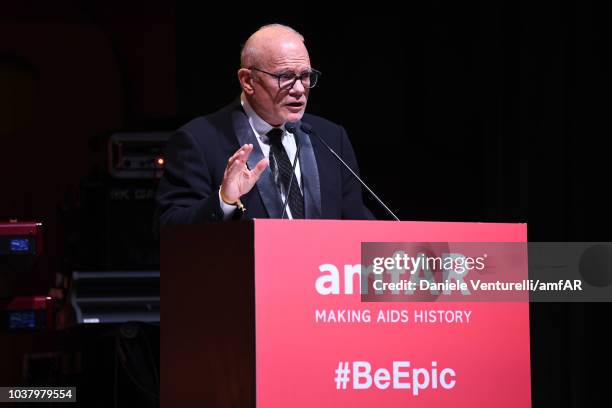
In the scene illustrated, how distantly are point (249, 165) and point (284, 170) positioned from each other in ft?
Result: 0.31

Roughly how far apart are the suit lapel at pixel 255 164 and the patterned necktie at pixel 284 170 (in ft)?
0.11

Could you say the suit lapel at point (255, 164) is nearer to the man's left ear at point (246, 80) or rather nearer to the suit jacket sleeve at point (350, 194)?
the man's left ear at point (246, 80)

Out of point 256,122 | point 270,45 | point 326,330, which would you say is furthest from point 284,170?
point 326,330

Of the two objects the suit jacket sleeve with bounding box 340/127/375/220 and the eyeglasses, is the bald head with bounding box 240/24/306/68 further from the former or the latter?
the suit jacket sleeve with bounding box 340/127/375/220

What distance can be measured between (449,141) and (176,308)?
3163 millimetres

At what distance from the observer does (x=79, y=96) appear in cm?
579

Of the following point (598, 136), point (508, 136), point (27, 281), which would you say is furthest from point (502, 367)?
point (27, 281)

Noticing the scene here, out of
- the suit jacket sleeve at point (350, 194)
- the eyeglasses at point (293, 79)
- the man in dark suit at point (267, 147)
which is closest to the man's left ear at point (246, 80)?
the man in dark suit at point (267, 147)

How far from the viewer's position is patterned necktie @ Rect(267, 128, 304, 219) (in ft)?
9.11

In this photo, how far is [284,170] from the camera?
9.21 ft

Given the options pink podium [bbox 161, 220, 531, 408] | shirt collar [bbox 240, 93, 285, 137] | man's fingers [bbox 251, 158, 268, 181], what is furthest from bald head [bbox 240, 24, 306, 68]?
pink podium [bbox 161, 220, 531, 408]

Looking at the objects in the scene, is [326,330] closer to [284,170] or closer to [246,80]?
[284,170]

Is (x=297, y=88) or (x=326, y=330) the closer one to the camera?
(x=326, y=330)

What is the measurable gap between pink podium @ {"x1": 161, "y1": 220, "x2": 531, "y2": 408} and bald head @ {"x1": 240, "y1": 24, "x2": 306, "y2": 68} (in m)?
0.74
